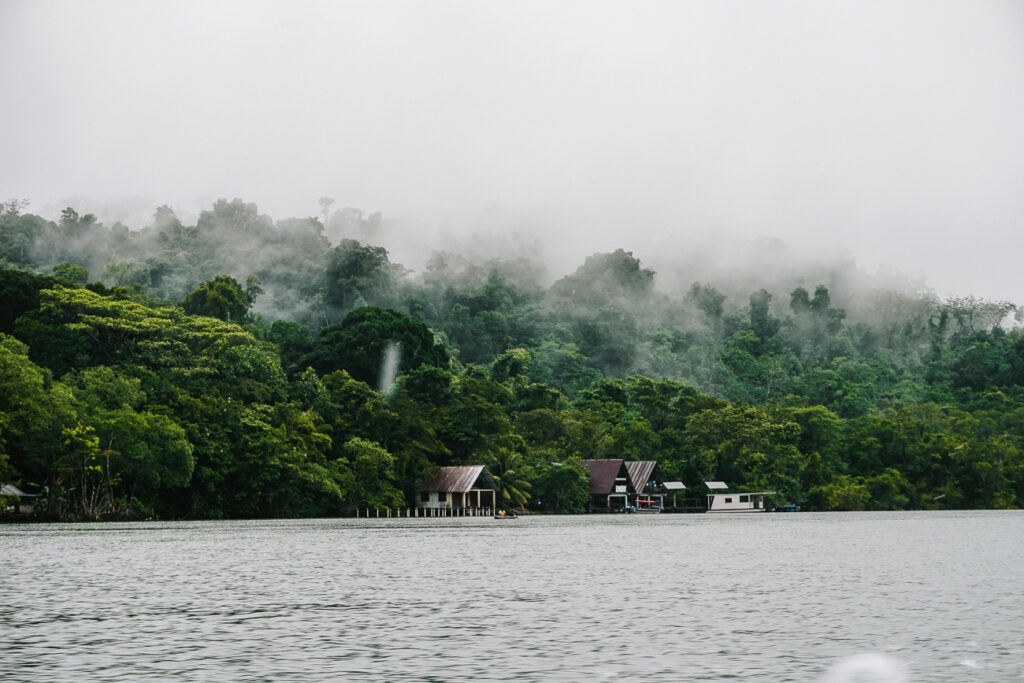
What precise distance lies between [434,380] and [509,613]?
6872 cm

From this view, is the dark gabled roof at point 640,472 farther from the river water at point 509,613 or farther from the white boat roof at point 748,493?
the river water at point 509,613

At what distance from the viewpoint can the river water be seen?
44.2 feet

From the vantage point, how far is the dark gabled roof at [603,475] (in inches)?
3605

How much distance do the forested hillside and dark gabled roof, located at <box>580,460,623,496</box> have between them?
1958 millimetres

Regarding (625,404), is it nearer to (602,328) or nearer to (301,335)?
(301,335)

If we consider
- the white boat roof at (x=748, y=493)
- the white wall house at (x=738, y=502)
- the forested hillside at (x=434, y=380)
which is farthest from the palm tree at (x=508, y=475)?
the white boat roof at (x=748, y=493)

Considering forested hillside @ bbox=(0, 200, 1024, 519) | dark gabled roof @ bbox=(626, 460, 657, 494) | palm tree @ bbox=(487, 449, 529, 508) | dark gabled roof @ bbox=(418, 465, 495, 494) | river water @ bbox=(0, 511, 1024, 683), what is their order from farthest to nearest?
dark gabled roof @ bbox=(626, 460, 657, 494)
palm tree @ bbox=(487, 449, 529, 508)
dark gabled roof @ bbox=(418, 465, 495, 494)
forested hillside @ bbox=(0, 200, 1024, 519)
river water @ bbox=(0, 511, 1024, 683)

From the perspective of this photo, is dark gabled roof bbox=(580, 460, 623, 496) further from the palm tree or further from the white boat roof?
the white boat roof

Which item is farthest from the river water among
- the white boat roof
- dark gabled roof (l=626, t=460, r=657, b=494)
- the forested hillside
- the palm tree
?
dark gabled roof (l=626, t=460, r=657, b=494)

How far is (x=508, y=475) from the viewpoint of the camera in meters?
84.2

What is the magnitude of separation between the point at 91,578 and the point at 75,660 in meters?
12.5

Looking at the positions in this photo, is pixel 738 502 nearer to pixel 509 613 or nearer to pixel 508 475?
pixel 508 475

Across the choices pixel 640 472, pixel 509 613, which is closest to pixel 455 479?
pixel 640 472

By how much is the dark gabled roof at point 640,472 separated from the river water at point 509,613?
5527 cm
